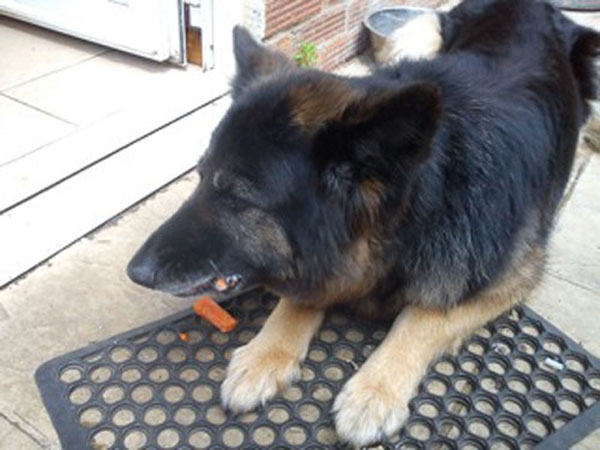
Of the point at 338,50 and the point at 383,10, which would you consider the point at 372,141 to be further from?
the point at 383,10

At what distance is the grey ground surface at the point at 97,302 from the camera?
2127 mm

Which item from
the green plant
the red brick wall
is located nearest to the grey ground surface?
the red brick wall

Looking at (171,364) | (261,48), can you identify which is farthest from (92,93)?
(171,364)

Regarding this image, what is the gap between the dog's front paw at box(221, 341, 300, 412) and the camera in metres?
2.07

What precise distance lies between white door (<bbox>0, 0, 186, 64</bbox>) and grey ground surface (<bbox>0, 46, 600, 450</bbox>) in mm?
1327

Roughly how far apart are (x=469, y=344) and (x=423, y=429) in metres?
0.49

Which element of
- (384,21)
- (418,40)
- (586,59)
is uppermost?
(586,59)

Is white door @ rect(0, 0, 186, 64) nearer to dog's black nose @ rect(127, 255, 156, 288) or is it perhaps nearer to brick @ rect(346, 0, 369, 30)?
brick @ rect(346, 0, 369, 30)

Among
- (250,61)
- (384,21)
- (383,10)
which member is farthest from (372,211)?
(383,10)

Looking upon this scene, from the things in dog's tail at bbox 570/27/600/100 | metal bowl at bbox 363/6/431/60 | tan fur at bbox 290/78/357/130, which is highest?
tan fur at bbox 290/78/357/130

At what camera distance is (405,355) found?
2139 millimetres

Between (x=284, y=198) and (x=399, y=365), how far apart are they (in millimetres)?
770

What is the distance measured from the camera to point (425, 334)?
86.5 inches

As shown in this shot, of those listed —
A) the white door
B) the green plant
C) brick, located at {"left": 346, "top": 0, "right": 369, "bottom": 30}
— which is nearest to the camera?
the white door
